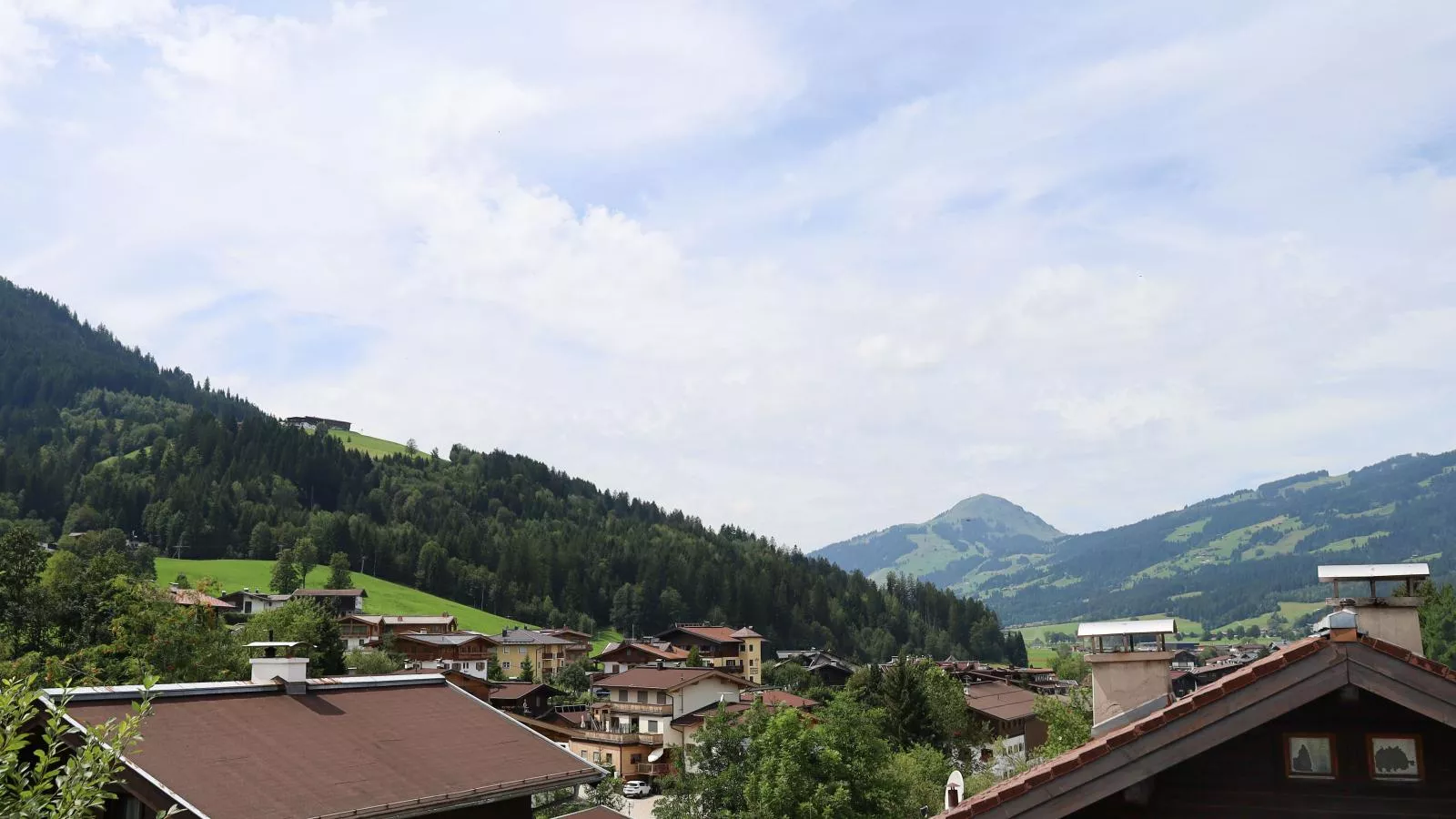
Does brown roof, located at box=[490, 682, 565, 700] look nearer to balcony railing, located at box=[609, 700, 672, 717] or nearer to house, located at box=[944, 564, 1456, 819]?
balcony railing, located at box=[609, 700, 672, 717]

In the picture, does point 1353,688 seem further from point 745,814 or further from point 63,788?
point 745,814

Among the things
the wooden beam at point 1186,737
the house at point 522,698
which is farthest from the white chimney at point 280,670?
the house at point 522,698

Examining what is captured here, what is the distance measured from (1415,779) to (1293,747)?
0.92 metres

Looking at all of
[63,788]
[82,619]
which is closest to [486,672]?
[82,619]

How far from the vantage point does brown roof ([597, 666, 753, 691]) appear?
76500 mm

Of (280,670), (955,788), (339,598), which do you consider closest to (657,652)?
(339,598)

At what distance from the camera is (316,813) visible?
15.9 metres

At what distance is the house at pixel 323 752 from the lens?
Answer: 52.1 ft

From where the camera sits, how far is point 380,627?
382 feet

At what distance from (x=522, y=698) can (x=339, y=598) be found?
54.0 metres

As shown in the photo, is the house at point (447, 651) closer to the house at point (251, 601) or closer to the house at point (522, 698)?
the house at point (522, 698)

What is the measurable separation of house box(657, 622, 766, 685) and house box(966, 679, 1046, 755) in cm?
3886

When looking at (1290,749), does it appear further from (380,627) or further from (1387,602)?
(380,627)

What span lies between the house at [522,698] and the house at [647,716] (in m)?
7.94
